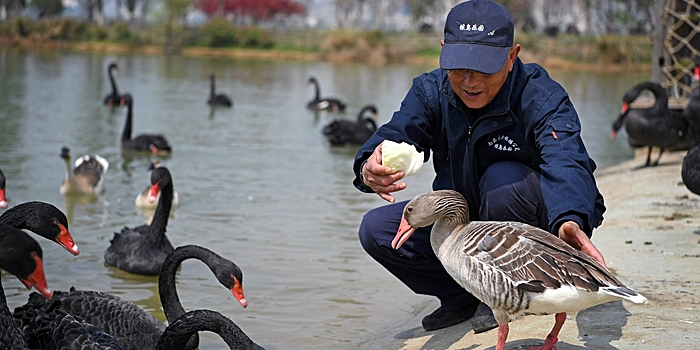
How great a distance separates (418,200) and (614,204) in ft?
13.5

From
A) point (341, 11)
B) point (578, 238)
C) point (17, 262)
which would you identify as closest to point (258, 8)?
point (341, 11)

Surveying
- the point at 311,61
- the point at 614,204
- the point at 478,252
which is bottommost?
the point at 311,61

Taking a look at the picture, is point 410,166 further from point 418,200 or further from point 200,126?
point 200,126

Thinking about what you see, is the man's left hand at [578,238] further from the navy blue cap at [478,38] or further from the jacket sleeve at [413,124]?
the jacket sleeve at [413,124]

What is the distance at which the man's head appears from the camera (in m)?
3.50

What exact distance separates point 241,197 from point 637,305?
554cm

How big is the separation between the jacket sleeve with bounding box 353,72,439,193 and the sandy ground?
36.3 inches

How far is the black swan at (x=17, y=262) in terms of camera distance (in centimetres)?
325

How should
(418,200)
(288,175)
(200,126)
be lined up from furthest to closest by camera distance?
(200,126), (288,175), (418,200)

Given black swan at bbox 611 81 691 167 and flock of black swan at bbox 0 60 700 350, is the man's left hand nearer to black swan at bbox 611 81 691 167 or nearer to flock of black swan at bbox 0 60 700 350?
flock of black swan at bbox 0 60 700 350

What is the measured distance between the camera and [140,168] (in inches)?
441

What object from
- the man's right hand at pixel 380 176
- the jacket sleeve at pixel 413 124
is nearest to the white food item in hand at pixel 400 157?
the man's right hand at pixel 380 176

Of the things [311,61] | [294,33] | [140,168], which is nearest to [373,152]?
[140,168]

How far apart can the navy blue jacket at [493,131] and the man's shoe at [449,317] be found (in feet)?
1.78
